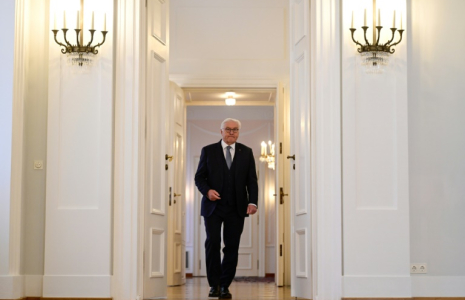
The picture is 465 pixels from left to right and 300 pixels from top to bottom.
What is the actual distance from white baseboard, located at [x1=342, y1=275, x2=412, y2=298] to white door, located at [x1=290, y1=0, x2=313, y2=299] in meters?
0.40

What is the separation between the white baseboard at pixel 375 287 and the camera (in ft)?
16.7

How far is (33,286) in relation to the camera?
17.0ft

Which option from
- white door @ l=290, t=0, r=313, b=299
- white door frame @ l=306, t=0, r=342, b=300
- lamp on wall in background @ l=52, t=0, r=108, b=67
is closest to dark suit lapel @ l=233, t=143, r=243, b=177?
white door @ l=290, t=0, r=313, b=299

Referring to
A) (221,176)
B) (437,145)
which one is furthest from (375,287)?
(221,176)

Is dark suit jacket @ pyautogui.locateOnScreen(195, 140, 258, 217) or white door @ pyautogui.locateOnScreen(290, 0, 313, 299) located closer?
white door @ pyautogui.locateOnScreen(290, 0, 313, 299)

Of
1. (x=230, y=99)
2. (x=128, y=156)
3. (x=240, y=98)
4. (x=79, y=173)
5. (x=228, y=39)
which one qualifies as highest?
(x=228, y=39)

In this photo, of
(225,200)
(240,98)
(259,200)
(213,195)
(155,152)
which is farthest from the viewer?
(259,200)

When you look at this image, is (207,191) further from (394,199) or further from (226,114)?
(226,114)

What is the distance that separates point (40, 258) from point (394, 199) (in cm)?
269

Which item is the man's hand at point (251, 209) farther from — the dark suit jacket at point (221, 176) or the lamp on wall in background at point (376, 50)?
the lamp on wall in background at point (376, 50)

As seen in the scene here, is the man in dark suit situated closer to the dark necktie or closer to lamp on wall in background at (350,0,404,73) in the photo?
the dark necktie

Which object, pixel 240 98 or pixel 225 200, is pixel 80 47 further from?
pixel 240 98

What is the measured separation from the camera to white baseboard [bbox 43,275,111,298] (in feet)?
16.8

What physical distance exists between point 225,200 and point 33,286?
6.59 feet
